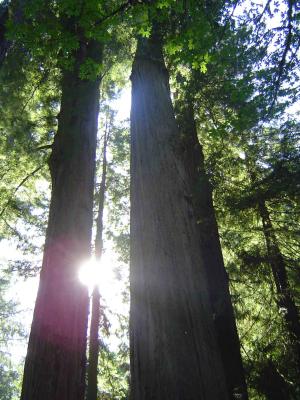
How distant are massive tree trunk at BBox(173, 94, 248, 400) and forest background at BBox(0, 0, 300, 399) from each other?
387mm

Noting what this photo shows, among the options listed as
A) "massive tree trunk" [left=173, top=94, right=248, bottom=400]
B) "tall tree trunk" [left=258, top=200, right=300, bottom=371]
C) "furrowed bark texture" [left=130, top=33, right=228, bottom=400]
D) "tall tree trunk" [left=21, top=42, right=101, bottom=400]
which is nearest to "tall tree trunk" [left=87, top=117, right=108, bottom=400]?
"tall tree trunk" [left=258, top=200, right=300, bottom=371]

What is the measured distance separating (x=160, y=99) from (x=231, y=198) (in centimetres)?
434

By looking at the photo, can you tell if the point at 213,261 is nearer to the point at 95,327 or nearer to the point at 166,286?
the point at 166,286

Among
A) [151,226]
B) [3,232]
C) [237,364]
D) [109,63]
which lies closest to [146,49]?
[151,226]

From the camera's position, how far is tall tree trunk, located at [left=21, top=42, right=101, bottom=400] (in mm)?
3729

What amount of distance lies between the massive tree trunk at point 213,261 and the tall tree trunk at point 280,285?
3.78 ft

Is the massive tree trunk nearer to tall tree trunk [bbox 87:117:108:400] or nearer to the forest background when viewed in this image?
the forest background

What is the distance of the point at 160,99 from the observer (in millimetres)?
3328

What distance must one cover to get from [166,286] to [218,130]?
2.22 m

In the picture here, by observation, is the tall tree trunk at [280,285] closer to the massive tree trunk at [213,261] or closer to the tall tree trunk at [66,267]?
the massive tree trunk at [213,261]

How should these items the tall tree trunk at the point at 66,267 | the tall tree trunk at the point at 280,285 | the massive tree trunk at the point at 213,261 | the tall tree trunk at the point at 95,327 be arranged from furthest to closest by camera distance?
1. the tall tree trunk at the point at 95,327
2. the tall tree trunk at the point at 280,285
3. the massive tree trunk at the point at 213,261
4. the tall tree trunk at the point at 66,267

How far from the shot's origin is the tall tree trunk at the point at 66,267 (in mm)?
3729

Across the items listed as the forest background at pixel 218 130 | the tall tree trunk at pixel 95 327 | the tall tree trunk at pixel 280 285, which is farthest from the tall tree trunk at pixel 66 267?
the tall tree trunk at pixel 95 327

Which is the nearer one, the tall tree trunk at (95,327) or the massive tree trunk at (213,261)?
the massive tree trunk at (213,261)
